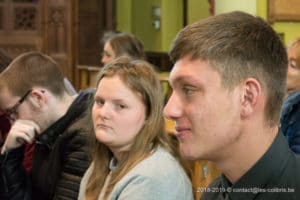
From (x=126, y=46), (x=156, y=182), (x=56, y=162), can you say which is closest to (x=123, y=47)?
(x=126, y=46)

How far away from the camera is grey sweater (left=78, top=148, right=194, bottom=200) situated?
189cm

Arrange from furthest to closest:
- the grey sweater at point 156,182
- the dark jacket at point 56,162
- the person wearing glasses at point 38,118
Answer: the person wearing glasses at point 38,118 → the dark jacket at point 56,162 → the grey sweater at point 156,182

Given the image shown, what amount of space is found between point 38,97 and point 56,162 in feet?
1.04

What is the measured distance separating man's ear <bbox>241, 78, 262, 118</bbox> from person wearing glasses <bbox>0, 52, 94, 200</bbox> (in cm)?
129

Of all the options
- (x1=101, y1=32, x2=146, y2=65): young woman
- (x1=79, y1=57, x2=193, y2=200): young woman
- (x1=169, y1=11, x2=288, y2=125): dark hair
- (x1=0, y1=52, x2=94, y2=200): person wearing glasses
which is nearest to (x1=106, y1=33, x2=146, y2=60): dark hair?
(x1=101, y1=32, x2=146, y2=65): young woman

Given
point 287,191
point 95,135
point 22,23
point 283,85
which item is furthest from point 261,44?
point 22,23

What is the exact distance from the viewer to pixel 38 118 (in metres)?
2.59

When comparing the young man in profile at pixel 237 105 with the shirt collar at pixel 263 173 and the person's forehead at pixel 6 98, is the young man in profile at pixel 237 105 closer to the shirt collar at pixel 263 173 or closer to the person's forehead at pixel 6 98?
the shirt collar at pixel 263 173

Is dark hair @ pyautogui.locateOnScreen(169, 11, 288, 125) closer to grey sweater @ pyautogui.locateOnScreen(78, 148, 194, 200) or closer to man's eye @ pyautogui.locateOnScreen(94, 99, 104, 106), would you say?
grey sweater @ pyautogui.locateOnScreen(78, 148, 194, 200)

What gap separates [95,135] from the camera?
2148mm

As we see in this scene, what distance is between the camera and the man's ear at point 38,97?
8.39 ft

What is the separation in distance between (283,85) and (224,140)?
180 mm

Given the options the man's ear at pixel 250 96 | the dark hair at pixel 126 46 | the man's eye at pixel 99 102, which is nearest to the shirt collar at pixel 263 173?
the man's ear at pixel 250 96

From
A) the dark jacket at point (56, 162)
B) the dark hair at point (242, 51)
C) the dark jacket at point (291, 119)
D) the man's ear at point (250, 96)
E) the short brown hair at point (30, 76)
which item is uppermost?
the dark hair at point (242, 51)
